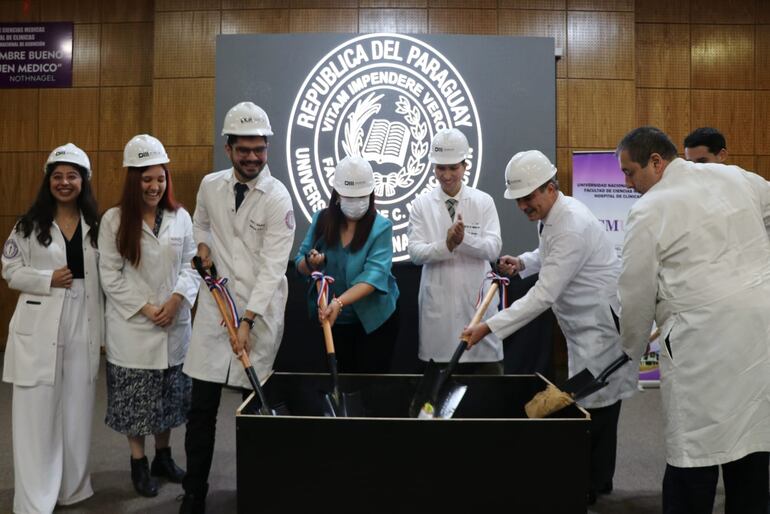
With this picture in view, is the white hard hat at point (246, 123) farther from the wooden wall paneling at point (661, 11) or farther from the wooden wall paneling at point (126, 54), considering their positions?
the wooden wall paneling at point (661, 11)

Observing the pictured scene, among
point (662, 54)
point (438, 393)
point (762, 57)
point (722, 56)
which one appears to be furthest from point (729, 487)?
point (762, 57)

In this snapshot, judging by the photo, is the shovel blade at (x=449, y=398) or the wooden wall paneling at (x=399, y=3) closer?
the shovel blade at (x=449, y=398)

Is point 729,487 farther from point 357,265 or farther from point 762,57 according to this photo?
point 762,57

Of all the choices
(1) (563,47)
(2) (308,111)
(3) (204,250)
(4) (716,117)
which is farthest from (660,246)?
(4) (716,117)

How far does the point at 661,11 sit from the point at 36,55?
574cm

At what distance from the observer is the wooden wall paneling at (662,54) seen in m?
6.14

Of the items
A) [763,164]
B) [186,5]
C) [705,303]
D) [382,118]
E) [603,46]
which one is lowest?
[705,303]

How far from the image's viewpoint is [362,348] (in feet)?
9.56

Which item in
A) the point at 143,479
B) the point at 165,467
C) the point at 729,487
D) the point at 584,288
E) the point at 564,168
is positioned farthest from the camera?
the point at 564,168

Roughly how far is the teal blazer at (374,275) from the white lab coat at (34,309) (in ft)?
3.49

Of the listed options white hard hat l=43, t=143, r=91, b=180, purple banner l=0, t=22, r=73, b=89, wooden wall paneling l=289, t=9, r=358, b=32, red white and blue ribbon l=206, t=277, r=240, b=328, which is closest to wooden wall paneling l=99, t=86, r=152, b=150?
purple banner l=0, t=22, r=73, b=89

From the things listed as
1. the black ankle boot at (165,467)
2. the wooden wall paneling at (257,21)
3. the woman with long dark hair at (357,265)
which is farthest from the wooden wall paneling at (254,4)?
the black ankle boot at (165,467)

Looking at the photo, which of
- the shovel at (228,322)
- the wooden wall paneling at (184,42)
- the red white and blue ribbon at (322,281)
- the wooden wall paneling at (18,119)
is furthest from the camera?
the wooden wall paneling at (18,119)

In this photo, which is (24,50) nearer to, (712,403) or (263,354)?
(263,354)
